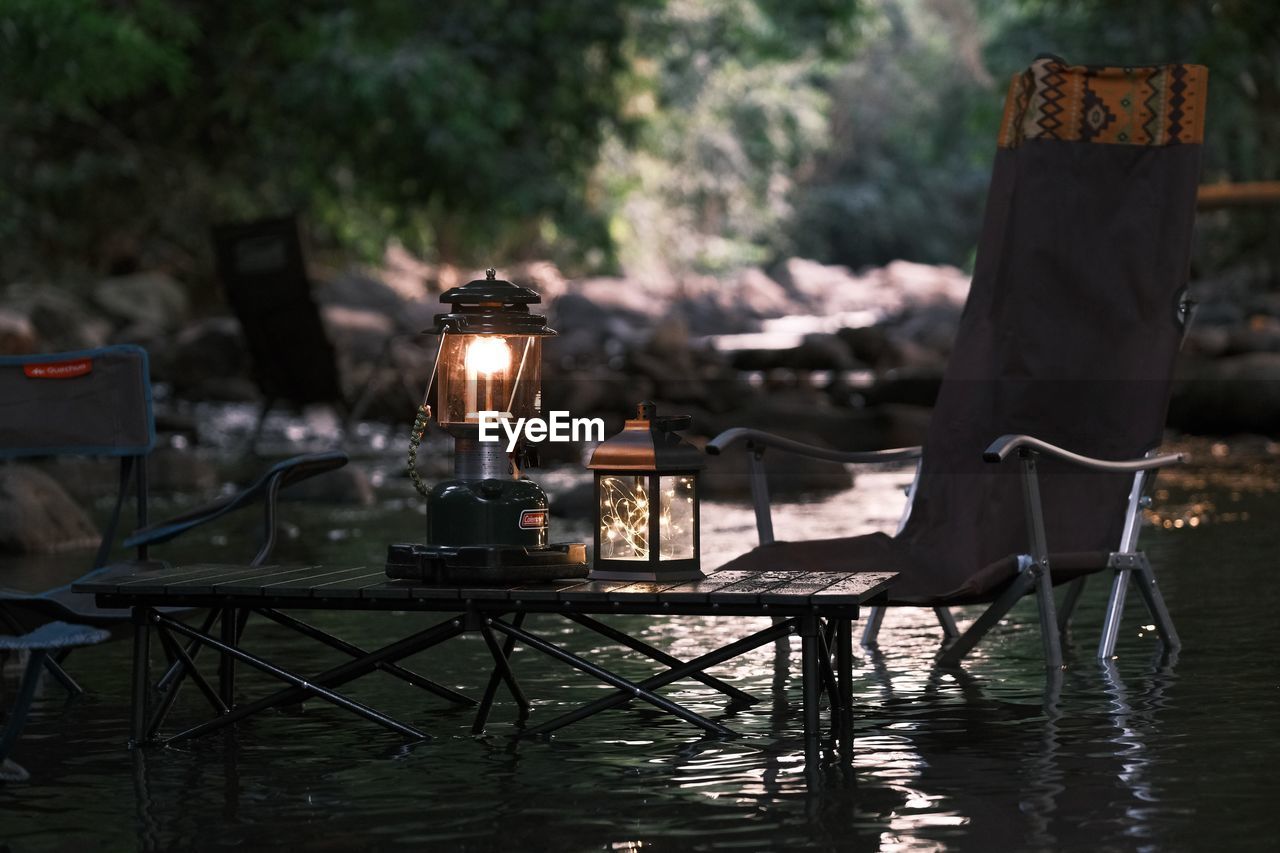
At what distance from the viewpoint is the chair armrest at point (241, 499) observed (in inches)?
214

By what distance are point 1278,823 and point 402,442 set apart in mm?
15014

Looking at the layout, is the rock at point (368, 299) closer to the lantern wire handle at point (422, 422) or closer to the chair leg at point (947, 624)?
the chair leg at point (947, 624)

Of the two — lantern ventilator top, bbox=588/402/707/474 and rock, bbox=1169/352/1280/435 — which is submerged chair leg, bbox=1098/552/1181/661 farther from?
rock, bbox=1169/352/1280/435

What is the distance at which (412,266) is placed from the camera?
37812mm

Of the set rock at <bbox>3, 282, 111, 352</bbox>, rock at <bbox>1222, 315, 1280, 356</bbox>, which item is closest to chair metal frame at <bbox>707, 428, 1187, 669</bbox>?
rock at <bbox>3, 282, 111, 352</bbox>

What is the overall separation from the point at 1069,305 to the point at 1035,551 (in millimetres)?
1197

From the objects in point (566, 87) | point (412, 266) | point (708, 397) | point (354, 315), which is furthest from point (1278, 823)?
point (412, 266)

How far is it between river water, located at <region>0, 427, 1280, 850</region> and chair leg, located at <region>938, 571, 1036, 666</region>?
9 cm

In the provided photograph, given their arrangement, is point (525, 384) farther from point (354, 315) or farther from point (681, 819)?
point (354, 315)

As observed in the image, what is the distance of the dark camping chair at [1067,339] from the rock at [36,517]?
4.55 m

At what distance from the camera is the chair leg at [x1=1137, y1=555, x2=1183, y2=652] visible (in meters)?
6.21

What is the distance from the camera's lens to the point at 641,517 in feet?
15.8

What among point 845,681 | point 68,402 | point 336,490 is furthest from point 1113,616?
point 336,490

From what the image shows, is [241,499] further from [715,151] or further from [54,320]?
[715,151]
